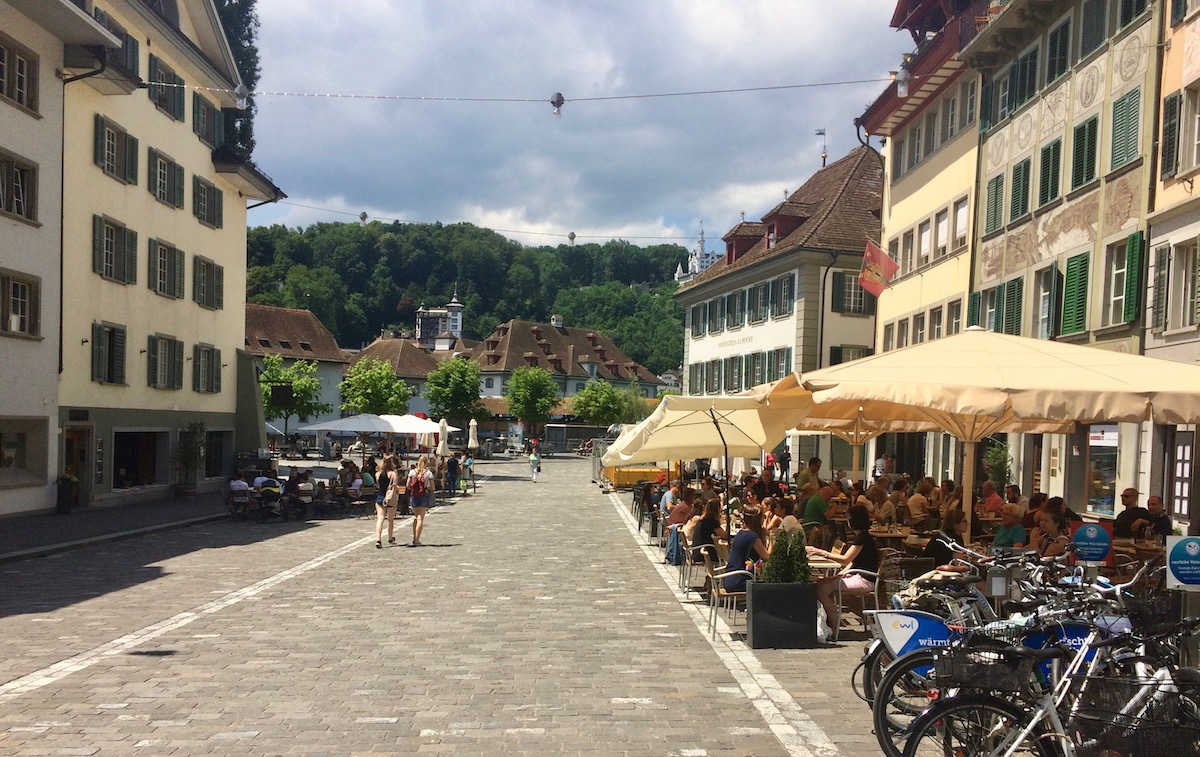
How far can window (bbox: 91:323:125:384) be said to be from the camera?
97.0 ft

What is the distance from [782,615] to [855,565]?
1.46m

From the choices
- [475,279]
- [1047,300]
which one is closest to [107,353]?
[1047,300]

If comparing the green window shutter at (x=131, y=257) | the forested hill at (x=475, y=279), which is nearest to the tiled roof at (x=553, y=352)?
the forested hill at (x=475, y=279)

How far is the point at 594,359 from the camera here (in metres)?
122

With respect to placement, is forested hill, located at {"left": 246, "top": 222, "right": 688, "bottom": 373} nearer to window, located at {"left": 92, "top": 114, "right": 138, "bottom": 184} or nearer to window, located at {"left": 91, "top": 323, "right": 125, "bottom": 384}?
window, located at {"left": 92, "top": 114, "right": 138, "bottom": 184}

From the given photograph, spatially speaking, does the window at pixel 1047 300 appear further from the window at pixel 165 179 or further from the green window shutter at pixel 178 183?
the green window shutter at pixel 178 183

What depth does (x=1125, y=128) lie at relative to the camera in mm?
20781

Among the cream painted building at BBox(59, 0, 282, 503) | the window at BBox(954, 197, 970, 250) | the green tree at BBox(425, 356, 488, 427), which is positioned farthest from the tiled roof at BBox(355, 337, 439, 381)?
the window at BBox(954, 197, 970, 250)

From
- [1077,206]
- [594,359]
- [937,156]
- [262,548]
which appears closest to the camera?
[262,548]

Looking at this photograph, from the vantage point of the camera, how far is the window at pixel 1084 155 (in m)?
22.3

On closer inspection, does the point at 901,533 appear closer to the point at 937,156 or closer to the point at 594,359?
the point at 937,156

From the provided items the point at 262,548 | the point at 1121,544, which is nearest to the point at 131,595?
the point at 262,548

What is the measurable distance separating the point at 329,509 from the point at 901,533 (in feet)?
58.6

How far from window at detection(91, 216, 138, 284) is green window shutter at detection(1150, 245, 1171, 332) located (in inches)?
985
